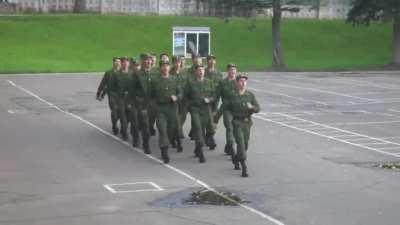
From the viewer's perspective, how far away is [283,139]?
19.0 meters

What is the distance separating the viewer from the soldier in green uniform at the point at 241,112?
47.5ft

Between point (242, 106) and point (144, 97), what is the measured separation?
11.5 ft

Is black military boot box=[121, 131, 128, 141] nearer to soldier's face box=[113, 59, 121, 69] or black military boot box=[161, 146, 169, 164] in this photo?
soldier's face box=[113, 59, 121, 69]

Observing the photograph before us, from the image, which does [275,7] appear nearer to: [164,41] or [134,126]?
[164,41]

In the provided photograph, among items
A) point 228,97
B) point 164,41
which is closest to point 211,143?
point 228,97

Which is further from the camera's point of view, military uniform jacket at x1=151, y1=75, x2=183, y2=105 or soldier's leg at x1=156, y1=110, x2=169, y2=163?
military uniform jacket at x1=151, y1=75, x2=183, y2=105

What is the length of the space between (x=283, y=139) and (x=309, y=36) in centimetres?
4219

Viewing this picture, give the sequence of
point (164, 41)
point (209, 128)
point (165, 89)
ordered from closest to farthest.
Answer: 1. point (165, 89)
2. point (209, 128)
3. point (164, 41)

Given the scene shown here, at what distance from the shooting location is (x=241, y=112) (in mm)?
14633

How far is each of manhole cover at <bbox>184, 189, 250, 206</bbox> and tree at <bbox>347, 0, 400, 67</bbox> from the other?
3747cm

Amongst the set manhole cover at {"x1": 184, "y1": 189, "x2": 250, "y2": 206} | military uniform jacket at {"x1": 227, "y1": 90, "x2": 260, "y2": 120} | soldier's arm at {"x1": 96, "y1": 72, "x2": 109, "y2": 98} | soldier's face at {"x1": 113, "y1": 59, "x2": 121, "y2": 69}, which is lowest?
manhole cover at {"x1": 184, "y1": 189, "x2": 250, "y2": 206}

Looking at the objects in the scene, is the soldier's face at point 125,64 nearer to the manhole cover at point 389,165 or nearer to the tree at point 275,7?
the manhole cover at point 389,165

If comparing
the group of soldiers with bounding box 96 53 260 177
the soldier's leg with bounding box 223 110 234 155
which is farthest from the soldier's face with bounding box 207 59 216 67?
the soldier's leg with bounding box 223 110 234 155

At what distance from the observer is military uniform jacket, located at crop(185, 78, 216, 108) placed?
16.2 meters
